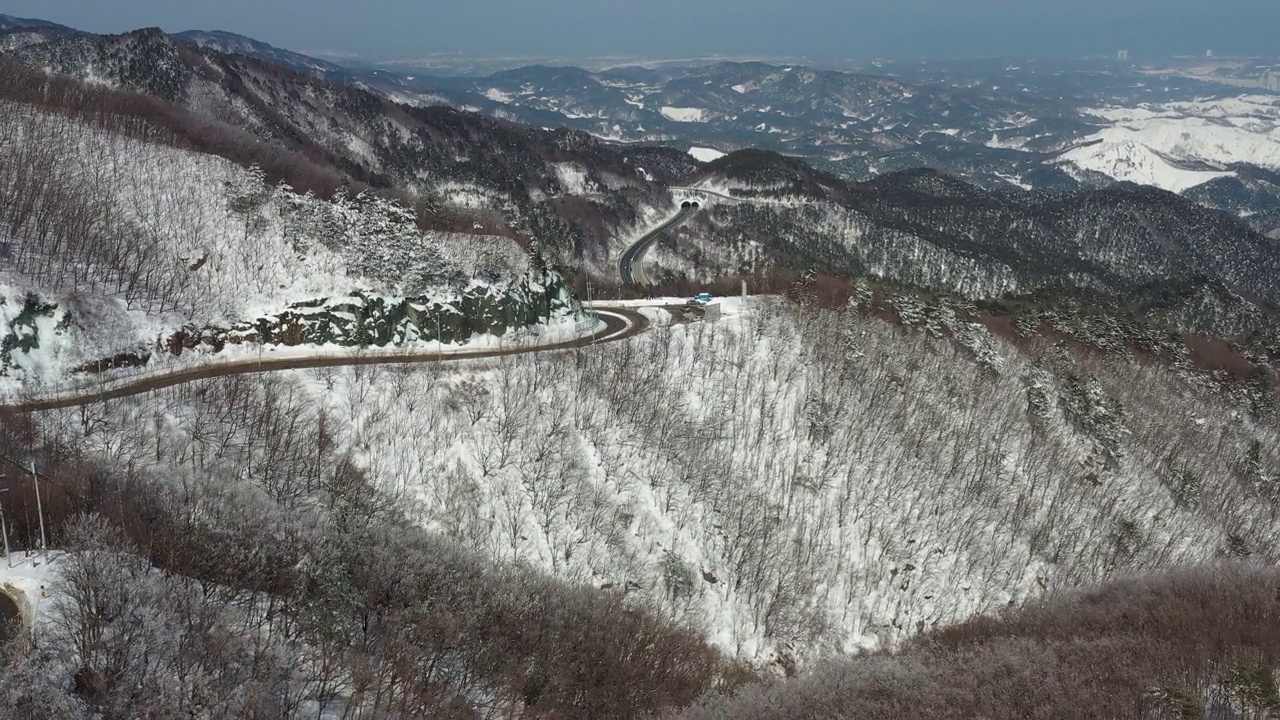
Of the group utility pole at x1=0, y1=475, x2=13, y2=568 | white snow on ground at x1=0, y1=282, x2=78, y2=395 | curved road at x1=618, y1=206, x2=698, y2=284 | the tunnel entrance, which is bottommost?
curved road at x1=618, y1=206, x2=698, y2=284

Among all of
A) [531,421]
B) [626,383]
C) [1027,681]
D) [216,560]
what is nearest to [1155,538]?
[1027,681]

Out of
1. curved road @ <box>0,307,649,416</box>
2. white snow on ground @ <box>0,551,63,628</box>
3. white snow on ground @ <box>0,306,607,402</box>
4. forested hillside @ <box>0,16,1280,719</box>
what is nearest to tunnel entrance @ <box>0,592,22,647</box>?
white snow on ground @ <box>0,551,63,628</box>

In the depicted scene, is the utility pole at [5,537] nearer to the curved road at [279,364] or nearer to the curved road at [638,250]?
the curved road at [279,364]

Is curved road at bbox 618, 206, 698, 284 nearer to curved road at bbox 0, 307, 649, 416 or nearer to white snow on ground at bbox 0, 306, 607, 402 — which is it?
curved road at bbox 0, 307, 649, 416

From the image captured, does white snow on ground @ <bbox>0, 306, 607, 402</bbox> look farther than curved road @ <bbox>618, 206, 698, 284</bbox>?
No

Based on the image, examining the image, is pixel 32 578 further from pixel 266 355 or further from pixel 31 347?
pixel 266 355

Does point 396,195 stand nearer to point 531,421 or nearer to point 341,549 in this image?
point 531,421

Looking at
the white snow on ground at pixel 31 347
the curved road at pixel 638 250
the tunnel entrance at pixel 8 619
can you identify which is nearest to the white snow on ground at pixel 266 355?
the white snow on ground at pixel 31 347
